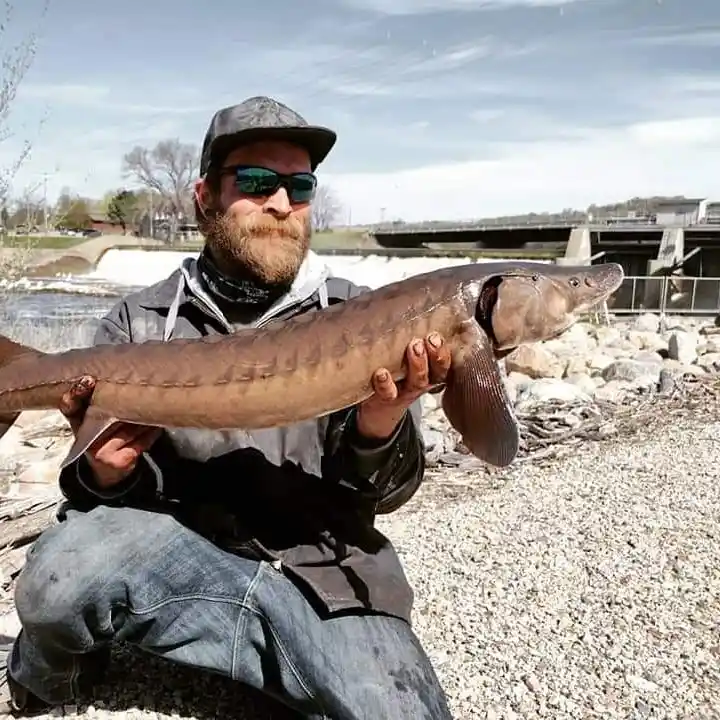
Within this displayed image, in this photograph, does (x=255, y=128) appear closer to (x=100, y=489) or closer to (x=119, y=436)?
(x=119, y=436)

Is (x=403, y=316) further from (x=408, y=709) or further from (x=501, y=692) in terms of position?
(x=501, y=692)

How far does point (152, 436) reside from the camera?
3.00 metres

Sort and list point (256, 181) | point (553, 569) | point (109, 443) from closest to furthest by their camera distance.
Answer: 1. point (109, 443)
2. point (256, 181)
3. point (553, 569)

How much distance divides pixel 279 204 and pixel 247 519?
1209 mm

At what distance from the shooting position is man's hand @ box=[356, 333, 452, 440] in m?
2.63

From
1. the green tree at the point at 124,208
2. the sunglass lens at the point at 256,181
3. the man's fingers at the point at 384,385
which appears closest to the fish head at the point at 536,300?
the man's fingers at the point at 384,385

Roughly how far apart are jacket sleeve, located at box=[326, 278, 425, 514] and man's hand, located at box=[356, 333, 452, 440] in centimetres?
9

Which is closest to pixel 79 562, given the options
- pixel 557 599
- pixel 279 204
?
pixel 279 204

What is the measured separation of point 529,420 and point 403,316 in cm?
506

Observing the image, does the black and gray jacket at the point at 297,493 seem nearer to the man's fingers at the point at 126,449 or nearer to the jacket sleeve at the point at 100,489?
the jacket sleeve at the point at 100,489

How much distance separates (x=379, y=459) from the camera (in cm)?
294

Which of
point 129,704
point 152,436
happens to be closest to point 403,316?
point 152,436

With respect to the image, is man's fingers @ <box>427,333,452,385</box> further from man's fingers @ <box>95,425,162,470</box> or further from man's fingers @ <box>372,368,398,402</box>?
man's fingers @ <box>95,425,162,470</box>

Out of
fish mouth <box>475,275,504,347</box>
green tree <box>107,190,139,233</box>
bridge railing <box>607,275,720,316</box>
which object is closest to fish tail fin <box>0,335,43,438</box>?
fish mouth <box>475,275,504,347</box>
